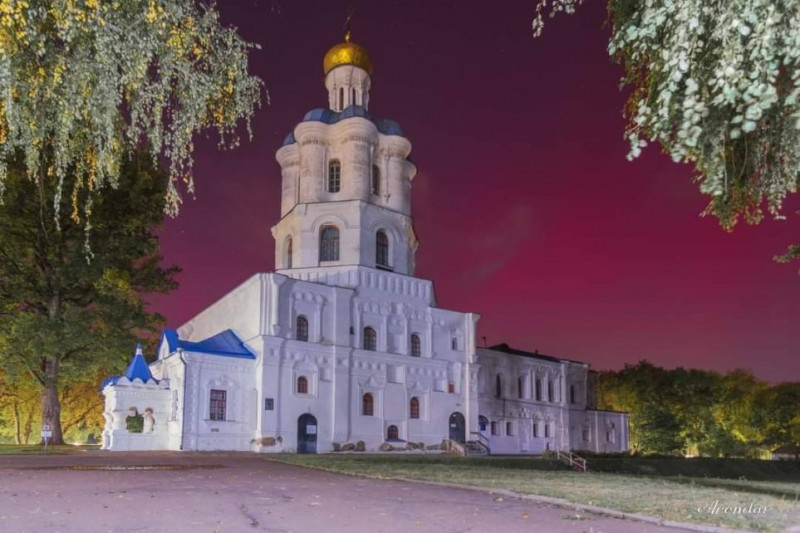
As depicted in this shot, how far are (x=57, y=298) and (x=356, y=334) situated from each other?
50.7ft

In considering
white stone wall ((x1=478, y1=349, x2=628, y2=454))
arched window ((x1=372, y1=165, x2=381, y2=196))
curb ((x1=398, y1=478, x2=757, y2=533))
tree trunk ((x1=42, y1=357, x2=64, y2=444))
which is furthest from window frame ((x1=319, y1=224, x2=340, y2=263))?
curb ((x1=398, y1=478, x2=757, y2=533))

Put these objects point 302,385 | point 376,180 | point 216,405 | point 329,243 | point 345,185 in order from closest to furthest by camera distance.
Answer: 1. point 216,405
2. point 302,385
3. point 329,243
4. point 345,185
5. point 376,180

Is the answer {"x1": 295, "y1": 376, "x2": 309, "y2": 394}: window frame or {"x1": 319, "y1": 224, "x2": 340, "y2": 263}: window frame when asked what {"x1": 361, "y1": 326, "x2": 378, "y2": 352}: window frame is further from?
{"x1": 319, "y1": 224, "x2": 340, "y2": 263}: window frame

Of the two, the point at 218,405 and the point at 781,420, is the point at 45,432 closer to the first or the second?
the point at 218,405

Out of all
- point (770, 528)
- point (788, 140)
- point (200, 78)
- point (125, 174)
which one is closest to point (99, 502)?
point (200, 78)

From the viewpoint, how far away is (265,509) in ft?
31.9

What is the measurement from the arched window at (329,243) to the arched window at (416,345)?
22.0ft

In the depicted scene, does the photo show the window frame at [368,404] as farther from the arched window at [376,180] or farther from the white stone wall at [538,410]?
the arched window at [376,180]

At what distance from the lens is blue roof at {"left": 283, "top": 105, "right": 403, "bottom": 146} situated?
44.8m

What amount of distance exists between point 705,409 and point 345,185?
44.4 metres

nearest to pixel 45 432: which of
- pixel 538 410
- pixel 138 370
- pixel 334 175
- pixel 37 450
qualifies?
pixel 37 450

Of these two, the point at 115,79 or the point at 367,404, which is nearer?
the point at 115,79

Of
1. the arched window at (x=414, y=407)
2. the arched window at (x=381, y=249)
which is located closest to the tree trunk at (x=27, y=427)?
the arched window at (x=381, y=249)

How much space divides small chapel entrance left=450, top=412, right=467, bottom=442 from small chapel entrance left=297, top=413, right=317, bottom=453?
380 inches
